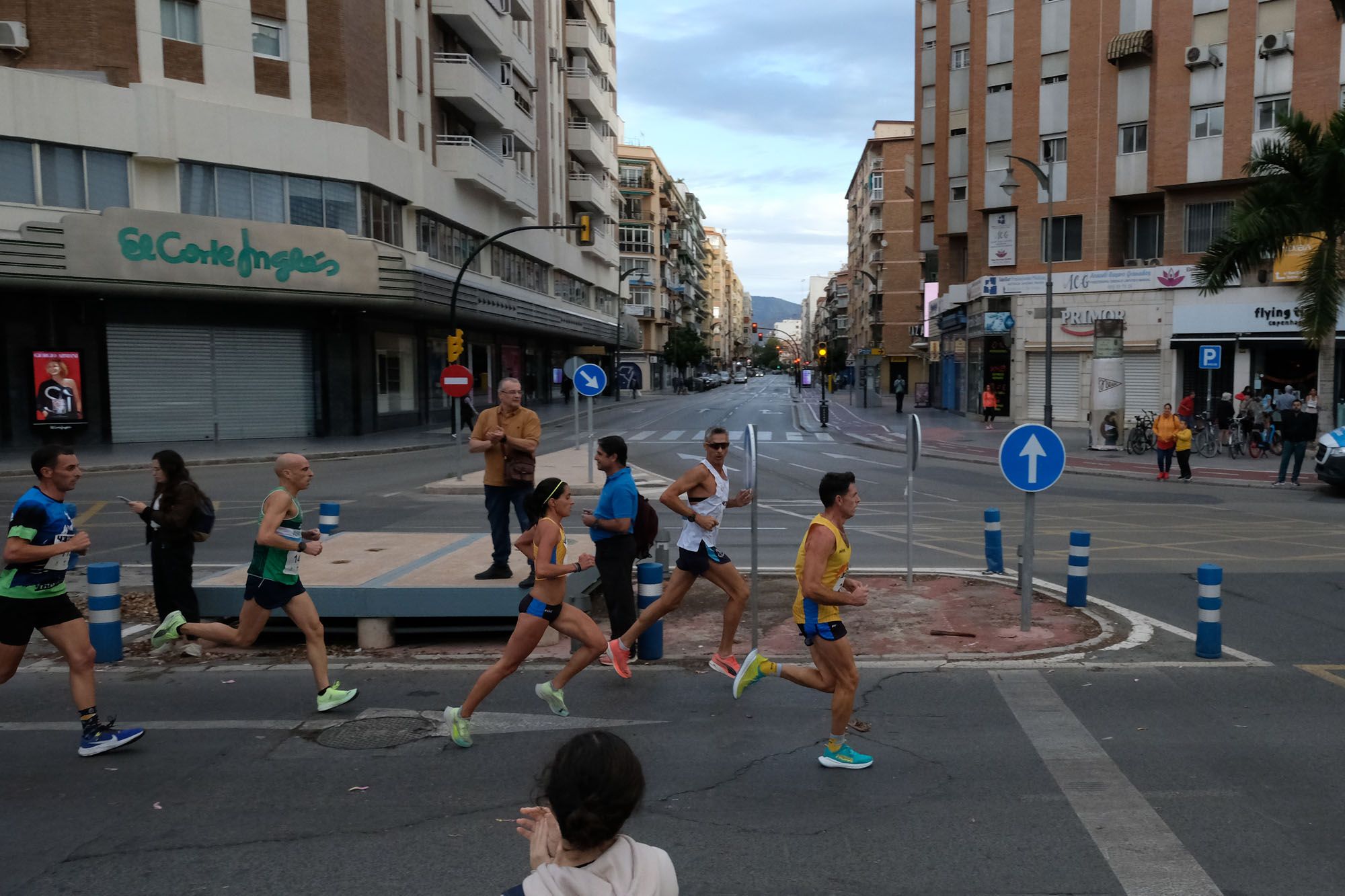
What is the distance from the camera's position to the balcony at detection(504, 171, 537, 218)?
43.7 metres

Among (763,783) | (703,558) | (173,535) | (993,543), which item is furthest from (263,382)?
(763,783)

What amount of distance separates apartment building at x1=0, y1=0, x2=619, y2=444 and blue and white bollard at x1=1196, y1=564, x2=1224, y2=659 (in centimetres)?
2701

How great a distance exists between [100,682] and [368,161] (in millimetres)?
26284

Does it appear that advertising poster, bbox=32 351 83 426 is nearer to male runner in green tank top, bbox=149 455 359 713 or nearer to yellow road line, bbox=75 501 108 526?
yellow road line, bbox=75 501 108 526

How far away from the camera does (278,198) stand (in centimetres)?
3005

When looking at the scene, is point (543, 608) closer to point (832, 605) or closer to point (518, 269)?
point (832, 605)

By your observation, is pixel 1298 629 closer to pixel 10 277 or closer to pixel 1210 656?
pixel 1210 656

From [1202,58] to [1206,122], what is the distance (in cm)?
200

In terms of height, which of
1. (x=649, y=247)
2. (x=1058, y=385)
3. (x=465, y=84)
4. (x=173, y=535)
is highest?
(x=649, y=247)

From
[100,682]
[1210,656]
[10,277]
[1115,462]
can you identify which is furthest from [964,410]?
[100,682]

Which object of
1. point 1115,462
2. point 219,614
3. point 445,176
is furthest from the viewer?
point 445,176

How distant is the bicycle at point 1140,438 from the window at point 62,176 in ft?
89.6

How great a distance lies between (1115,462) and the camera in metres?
25.2

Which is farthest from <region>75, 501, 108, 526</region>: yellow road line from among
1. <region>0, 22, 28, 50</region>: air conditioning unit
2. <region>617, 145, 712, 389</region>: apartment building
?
<region>617, 145, 712, 389</region>: apartment building
